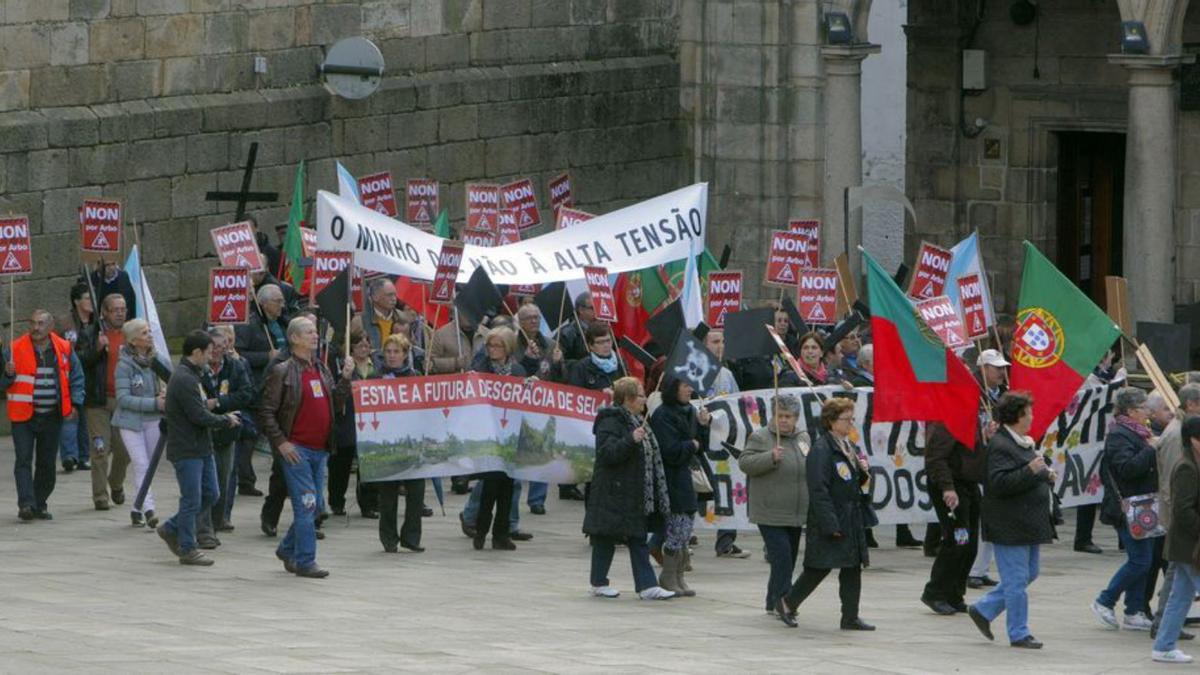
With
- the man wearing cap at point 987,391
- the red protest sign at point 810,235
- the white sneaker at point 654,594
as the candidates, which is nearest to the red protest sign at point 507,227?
Result: the red protest sign at point 810,235

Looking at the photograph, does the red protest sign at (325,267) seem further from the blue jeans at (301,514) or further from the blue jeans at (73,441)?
the blue jeans at (301,514)

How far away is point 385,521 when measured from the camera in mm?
17812

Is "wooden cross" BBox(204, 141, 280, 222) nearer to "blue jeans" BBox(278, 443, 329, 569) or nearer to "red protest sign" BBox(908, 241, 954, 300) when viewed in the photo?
"red protest sign" BBox(908, 241, 954, 300)

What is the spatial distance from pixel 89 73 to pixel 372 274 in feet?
13.7

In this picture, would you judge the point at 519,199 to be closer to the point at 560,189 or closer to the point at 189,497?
the point at 560,189

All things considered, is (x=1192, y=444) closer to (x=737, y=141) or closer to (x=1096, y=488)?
(x=1096, y=488)

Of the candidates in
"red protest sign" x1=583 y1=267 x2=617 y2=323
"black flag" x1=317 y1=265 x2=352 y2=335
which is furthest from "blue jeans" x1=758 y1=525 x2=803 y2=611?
"red protest sign" x1=583 y1=267 x2=617 y2=323

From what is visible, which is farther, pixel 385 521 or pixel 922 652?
pixel 385 521

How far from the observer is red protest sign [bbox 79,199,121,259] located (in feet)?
67.5

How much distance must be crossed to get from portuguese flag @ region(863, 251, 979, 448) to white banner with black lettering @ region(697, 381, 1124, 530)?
166 centimetres

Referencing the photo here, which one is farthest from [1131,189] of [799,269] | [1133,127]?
[799,269]

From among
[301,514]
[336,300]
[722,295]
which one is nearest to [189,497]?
[301,514]

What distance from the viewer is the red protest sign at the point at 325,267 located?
19.8 meters

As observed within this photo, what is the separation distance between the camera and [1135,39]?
2447 centimetres
